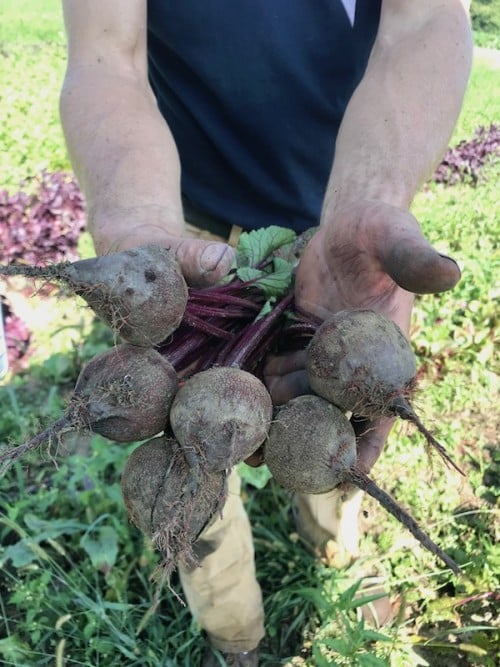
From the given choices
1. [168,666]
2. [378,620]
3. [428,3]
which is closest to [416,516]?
[378,620]

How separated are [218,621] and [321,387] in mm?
1367

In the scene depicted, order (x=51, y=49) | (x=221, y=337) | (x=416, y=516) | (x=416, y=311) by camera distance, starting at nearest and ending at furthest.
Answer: (x=221, y=337)
(x=416, y=516)
(x=416, y=311)
(x=51, y=49)

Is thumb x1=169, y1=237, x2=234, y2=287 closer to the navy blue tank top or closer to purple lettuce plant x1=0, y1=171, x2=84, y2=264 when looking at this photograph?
the navy blue tank top

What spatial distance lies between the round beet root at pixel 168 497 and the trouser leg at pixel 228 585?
0.81 metres

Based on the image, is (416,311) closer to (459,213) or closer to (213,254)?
(459,213)

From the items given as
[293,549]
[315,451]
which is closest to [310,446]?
[315,451]

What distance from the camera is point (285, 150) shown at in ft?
7.18

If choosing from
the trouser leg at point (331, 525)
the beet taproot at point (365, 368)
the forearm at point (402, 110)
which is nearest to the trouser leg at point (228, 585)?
the trouser leg at point (331, 525)

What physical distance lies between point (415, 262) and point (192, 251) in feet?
1.64

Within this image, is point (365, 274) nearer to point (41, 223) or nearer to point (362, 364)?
point (362, 364)

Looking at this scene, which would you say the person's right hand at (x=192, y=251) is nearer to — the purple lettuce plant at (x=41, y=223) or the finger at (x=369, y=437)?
the finger at (x=369, y=437)

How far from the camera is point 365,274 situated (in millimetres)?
1502

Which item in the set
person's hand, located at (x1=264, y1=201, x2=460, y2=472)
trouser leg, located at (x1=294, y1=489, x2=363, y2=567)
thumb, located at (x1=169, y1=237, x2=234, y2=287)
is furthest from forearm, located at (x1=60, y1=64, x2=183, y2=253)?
trouser leg, located at (x1=294, y1=489, x2=363, y2=567)

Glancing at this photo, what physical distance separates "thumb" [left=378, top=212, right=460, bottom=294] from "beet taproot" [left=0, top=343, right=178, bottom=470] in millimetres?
561
